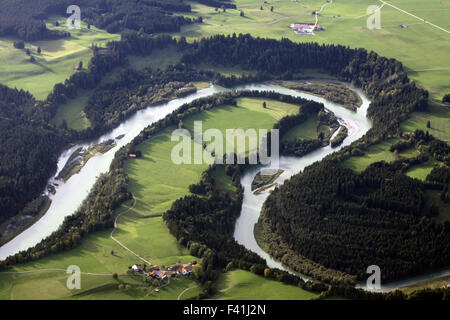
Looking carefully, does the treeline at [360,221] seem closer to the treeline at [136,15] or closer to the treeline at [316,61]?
the treeline at [316,61]

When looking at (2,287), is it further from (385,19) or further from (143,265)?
(385,19)

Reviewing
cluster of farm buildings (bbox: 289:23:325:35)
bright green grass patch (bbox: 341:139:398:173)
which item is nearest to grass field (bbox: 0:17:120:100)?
cluster of farm buildings (bbox: 289:23:325:35)

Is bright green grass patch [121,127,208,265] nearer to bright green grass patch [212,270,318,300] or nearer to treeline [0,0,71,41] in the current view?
bright green grass patch [212,270,318,300]

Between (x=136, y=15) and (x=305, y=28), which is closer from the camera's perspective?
(x=305, y=28)

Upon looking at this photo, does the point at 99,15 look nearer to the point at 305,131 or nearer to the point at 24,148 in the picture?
the point at 24,148

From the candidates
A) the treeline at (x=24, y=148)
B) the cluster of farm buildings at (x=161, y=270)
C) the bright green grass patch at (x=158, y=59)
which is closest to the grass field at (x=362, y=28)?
the bright green grass patch at (x=158, y=59)

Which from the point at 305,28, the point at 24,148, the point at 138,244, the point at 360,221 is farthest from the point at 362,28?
the point at 138,244
